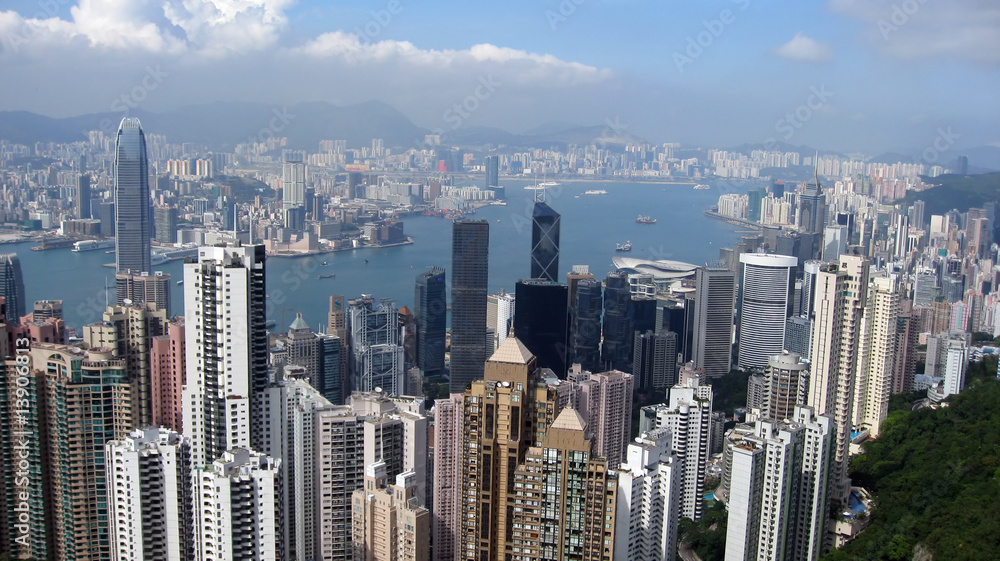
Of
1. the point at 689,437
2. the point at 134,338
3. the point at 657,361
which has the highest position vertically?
the point at 134,338

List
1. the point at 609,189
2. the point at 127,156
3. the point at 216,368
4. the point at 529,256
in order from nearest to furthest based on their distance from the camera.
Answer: the point at 216,368, the point at 127,156, the point at 529,256, the point at 609,189

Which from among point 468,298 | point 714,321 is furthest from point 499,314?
point 714,321

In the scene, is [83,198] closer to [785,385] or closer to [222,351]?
[222,351]

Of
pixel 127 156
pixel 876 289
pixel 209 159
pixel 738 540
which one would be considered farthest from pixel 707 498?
pixel 127 156

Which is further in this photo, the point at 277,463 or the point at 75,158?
the point at 75,158

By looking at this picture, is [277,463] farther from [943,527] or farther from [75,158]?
[75,158]

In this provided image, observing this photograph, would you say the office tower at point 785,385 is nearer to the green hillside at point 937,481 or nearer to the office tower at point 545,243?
the green hillside at point 937,481

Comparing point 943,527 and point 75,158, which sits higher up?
point 75,158

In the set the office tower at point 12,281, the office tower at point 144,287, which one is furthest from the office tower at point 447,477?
the office tower at point 12,281
